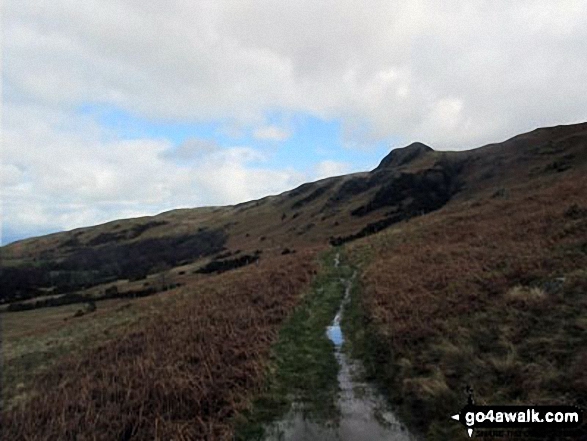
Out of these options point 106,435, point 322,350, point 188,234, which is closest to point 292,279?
point 322,350

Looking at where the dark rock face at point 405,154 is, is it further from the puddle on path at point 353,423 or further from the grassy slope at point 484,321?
the puddle on path at point 353,423

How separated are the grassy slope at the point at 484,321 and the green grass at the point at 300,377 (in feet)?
4.90

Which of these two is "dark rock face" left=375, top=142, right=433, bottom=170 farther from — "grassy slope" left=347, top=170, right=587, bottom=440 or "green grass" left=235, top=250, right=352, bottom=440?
"green grass" left=235, top=250, right=352, bottom=440

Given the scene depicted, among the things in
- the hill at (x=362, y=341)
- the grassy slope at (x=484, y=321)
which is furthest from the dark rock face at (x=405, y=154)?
the grassy slope at (x=484, y=321)

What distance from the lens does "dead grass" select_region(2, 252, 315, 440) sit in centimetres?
1153

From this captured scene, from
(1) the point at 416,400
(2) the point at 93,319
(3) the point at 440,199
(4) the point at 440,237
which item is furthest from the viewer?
(3) the point at 440,199

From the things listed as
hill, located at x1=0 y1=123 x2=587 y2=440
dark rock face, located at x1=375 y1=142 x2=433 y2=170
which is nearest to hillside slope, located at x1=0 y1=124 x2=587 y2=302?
dark rock face, located at x1=375 y1=142 x2=433 y2=170

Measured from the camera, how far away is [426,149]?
408 feet

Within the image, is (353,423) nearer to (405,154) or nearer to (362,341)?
(362,341)

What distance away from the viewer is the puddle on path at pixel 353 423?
9812 millimetres

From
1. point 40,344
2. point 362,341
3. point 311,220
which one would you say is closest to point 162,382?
point 362,341

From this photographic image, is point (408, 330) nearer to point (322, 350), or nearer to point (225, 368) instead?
point (322, 350)

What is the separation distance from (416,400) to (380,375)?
236 cm

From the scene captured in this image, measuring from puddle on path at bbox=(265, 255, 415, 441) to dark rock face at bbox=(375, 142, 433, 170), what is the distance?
115082mm
